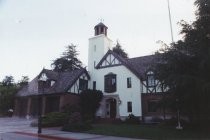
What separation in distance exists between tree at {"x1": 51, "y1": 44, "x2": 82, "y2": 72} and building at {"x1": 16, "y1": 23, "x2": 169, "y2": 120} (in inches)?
625

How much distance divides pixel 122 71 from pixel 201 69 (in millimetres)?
17058

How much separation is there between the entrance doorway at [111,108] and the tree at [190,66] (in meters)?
15.8

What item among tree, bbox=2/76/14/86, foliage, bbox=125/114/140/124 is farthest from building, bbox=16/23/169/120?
tree, bbox=2/76/14/86

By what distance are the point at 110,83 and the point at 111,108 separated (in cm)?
335

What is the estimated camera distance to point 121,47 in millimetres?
56750

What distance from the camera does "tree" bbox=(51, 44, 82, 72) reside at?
54013 millimetres

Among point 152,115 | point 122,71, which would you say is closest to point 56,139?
point 152,115

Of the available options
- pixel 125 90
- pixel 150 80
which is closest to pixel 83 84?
pixel 125 90

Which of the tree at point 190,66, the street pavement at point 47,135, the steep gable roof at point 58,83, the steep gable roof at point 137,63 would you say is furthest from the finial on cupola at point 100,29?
the street pavement at point 47,135

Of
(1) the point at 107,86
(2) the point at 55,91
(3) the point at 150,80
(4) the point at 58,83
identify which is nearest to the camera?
(3) the point at 150,80

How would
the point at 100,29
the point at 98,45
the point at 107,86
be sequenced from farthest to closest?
the point at 100,29 < the point at 98,45 < the point at 107,86

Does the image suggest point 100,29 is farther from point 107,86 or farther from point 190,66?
point 190,66

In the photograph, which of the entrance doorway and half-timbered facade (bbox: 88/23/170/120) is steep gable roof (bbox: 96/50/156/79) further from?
the entrance doorway

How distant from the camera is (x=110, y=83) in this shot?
33.9m
